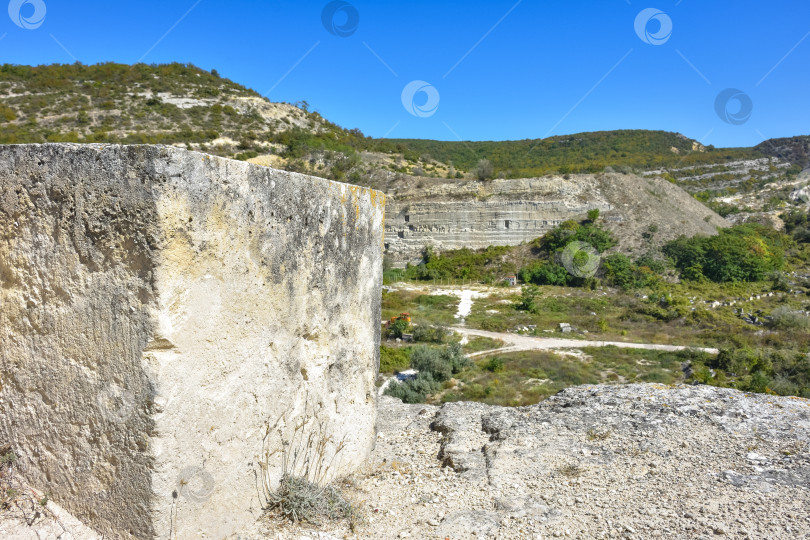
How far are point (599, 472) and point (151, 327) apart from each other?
9.15 ft

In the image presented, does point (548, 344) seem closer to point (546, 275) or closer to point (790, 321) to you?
point (790, 321)

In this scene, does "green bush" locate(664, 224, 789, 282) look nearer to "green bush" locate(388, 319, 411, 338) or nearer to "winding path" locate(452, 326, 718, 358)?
"winding path" locate(452, 326, 718, 358)

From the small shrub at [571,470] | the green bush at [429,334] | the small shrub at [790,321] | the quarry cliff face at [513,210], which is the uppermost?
the quarry cliff face at [513,210]

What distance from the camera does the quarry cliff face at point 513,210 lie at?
27.5 metres

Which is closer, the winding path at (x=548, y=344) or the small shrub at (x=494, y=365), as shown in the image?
the small shrub at (x=494, y=365)

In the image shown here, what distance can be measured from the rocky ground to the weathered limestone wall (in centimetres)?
53

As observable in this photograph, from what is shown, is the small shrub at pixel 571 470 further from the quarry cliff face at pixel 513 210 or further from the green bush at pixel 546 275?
the quarry cliff face at pixel 513 210

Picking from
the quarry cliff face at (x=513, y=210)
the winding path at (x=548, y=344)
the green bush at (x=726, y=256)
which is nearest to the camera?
the winding path at (x=548, y=344)

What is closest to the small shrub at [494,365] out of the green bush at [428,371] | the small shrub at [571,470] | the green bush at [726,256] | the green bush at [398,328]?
the green bush at [428,371]

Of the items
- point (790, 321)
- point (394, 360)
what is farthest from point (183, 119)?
point (790, 321)

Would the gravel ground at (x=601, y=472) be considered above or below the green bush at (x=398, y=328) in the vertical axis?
above

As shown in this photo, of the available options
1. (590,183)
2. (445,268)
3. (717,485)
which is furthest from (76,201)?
(590,183)

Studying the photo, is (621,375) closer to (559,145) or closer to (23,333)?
Answer: (23,333)

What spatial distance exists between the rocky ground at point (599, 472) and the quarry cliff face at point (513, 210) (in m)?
23.8
